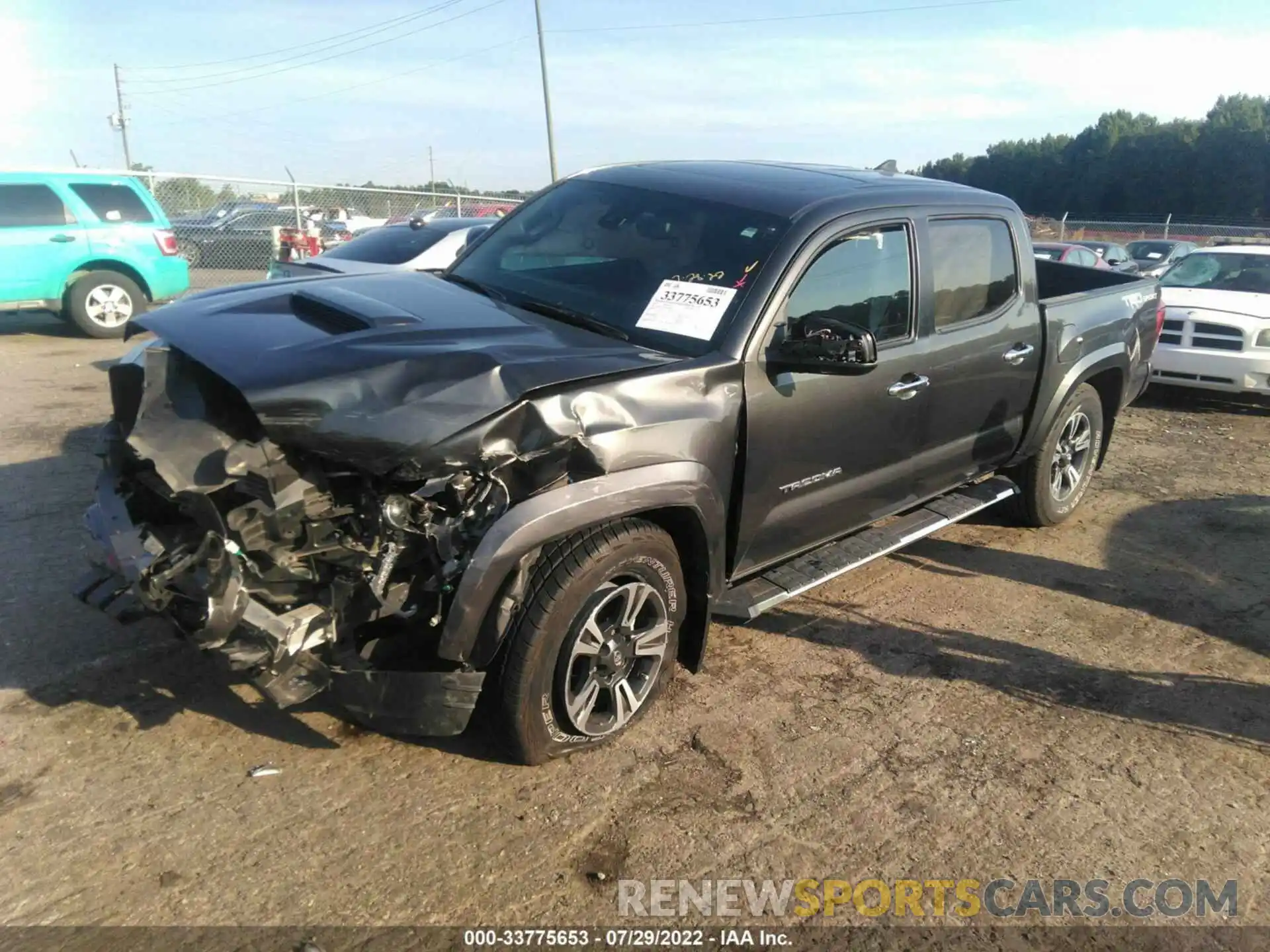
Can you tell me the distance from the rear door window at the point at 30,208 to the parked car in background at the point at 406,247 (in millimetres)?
4209

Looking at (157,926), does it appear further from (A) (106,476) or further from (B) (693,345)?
(B) (693,345)

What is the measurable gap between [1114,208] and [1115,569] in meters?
64.6

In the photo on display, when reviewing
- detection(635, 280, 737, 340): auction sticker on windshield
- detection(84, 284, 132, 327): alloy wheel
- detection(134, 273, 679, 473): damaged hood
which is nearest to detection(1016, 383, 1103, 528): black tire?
detection(635, 280, 737, 340): auction sticker on windshield

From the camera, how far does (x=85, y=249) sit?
1125 centimetres

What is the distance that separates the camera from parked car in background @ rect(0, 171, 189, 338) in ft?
35.8

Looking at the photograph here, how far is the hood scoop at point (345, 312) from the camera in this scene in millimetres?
3230

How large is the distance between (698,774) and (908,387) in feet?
6.23

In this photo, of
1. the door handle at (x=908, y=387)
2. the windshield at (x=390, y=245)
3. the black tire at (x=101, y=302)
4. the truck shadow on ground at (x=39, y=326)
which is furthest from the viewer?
the truck shadow on ground at (x=39, y=326)

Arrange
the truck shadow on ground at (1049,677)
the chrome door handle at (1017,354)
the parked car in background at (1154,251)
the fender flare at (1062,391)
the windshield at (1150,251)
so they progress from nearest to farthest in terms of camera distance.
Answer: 1. the truck shadow on ground at (1049,677)
2. the chrome door handle at (1017,354)
3. the fender flare at (1062,391)
4. the parked car in background at (1154,251)
5. the windshield at (1150,251)

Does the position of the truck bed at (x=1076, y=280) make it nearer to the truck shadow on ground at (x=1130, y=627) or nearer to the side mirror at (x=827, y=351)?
the truck shadow on ground at (x=1130, y=627)

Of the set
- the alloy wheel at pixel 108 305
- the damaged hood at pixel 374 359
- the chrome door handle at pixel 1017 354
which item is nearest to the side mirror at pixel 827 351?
the damaged hood at pixel 374 359

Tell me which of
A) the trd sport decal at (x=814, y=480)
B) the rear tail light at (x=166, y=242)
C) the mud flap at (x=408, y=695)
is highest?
the rear tail light at (x=166, y=242)

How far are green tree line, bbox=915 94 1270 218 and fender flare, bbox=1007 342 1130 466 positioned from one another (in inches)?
2024

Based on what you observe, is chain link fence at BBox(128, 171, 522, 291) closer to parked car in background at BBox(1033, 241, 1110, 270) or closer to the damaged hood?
parked car in background at BBox(1033, 241, 1110, 270)
